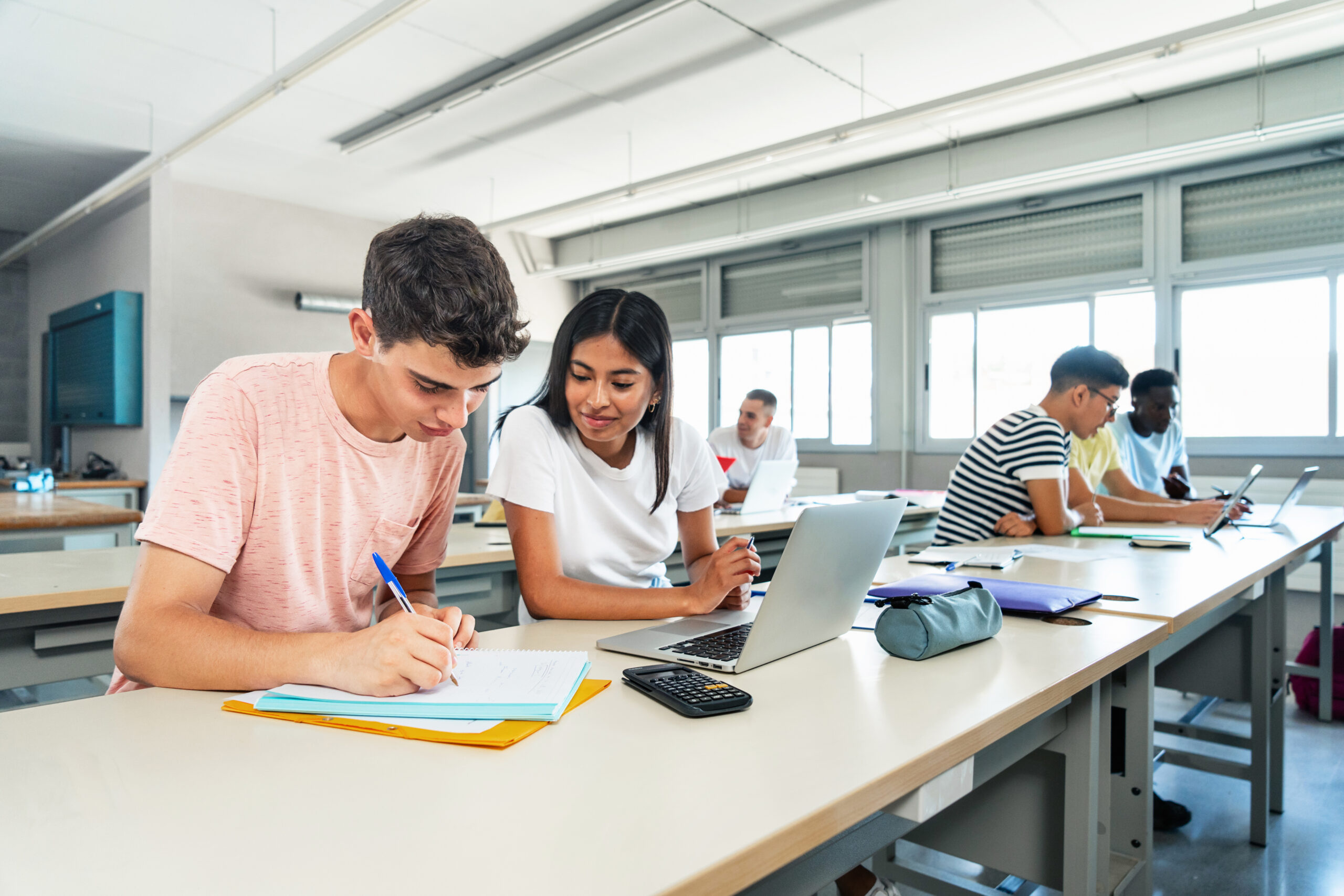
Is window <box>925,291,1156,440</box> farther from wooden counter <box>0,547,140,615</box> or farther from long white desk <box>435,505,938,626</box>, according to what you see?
wooden counter <box>0,547,140,615</box>

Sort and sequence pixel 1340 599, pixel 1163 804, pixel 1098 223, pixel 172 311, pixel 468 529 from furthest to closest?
pixel 172 311 < pixel 1098 223 < pixel 1340 599 < pixel 468 529 < pixel 1163 804

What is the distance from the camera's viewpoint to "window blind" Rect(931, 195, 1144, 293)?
17.6 feet

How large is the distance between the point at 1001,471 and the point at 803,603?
1850 millimetres

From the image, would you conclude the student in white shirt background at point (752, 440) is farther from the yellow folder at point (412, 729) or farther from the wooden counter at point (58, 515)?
the yellow folder at point (412, 729)

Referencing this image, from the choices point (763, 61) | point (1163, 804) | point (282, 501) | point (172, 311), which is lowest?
point (1163, 804)

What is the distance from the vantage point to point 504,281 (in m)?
1.05

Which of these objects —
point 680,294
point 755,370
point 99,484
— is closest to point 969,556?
point 755,370

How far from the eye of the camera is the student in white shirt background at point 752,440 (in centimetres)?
494

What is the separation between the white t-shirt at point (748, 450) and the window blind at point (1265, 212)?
2.68 m

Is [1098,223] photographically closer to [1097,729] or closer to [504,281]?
[1097,729]

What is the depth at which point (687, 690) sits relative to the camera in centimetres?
100

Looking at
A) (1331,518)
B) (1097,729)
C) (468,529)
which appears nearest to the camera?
(1097,729)

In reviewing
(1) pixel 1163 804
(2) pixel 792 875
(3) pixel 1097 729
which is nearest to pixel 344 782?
(2) pixel 792 875

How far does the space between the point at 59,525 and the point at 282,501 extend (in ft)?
9.04
